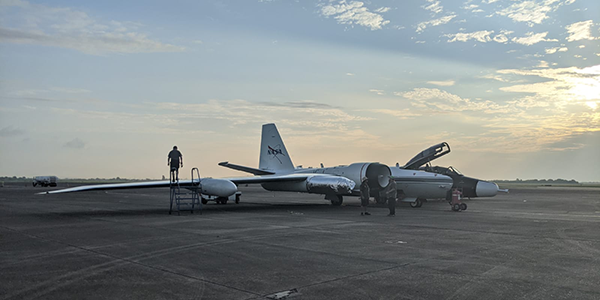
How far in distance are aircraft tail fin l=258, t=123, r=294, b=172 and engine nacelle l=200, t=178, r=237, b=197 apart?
8.06 m

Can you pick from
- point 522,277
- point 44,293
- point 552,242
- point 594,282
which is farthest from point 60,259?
point 552,242

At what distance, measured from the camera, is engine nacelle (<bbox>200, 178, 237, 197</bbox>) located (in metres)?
17.1

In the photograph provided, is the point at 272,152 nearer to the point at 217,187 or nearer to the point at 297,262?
the point at 217,187

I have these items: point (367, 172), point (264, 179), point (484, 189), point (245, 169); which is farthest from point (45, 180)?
point (484, 189)

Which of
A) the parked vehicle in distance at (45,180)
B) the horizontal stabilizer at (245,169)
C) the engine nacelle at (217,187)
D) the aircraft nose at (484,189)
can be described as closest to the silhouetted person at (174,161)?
the engine nacelle at (217,187)

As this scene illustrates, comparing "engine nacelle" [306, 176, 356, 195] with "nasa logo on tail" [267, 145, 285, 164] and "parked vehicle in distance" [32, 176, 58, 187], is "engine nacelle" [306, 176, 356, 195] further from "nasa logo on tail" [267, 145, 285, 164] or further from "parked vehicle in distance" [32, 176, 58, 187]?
"parked vehicle in distance" [32, 176, 58, 187]

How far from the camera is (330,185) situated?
63.1 ft

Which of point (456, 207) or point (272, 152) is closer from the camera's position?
point (456, 207)

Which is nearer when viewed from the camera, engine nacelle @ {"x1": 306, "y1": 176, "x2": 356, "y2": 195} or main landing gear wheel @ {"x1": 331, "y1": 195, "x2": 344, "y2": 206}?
engine nacelle @ {"x1": 306, "y1": 176, "x2": 356, "y2": 195}

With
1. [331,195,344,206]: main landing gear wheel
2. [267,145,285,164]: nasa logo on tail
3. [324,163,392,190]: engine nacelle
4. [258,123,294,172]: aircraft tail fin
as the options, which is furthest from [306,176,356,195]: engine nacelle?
[267,145,285,164]: nasa logo on tail

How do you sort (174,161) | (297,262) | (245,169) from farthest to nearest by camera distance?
(245,169), (174,161), (297,262)

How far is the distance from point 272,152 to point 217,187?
28.8 ft

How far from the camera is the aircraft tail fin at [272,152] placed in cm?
2539

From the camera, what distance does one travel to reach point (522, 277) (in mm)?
6035
